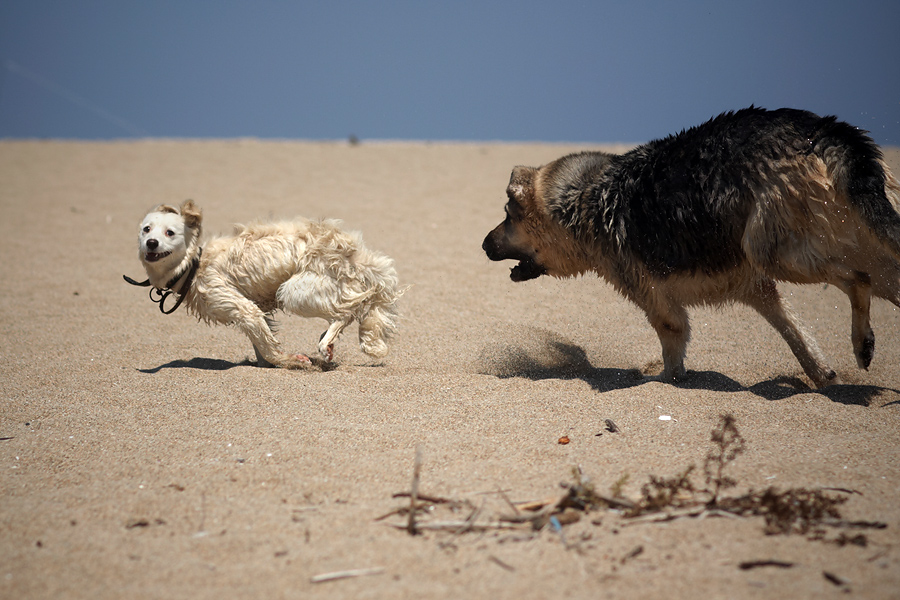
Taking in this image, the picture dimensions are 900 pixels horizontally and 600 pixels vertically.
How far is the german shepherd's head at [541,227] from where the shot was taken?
6145mm

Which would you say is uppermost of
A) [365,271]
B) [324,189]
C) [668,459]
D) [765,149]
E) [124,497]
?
[324,189]

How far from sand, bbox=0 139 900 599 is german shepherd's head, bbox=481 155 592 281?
972mm

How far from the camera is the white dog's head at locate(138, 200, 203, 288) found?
613 centimetres

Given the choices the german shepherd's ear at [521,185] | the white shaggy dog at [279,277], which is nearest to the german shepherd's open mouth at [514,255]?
the german shepherd's ear at [521,185]

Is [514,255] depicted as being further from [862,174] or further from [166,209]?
[166,209]

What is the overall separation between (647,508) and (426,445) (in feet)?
5.10

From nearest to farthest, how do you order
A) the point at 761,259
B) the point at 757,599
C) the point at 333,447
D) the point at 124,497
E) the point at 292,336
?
the point at 757,599
the point at 124,497
the point at 333,447
the point at 761,259
the point at 292,336

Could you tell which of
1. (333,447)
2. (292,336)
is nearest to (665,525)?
(333,447)

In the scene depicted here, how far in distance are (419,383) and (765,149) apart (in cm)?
322

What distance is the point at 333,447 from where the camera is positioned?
4.43m

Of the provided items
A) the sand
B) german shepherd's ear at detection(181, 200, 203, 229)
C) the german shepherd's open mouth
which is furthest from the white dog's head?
the german shepherd's open mouth

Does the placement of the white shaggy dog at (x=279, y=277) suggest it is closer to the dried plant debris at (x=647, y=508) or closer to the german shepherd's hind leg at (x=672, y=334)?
the german shepherd's hind leg at (x=672, y=334)

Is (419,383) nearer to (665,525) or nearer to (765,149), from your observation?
(665,525)

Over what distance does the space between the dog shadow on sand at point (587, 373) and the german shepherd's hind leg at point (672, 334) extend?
12cm
